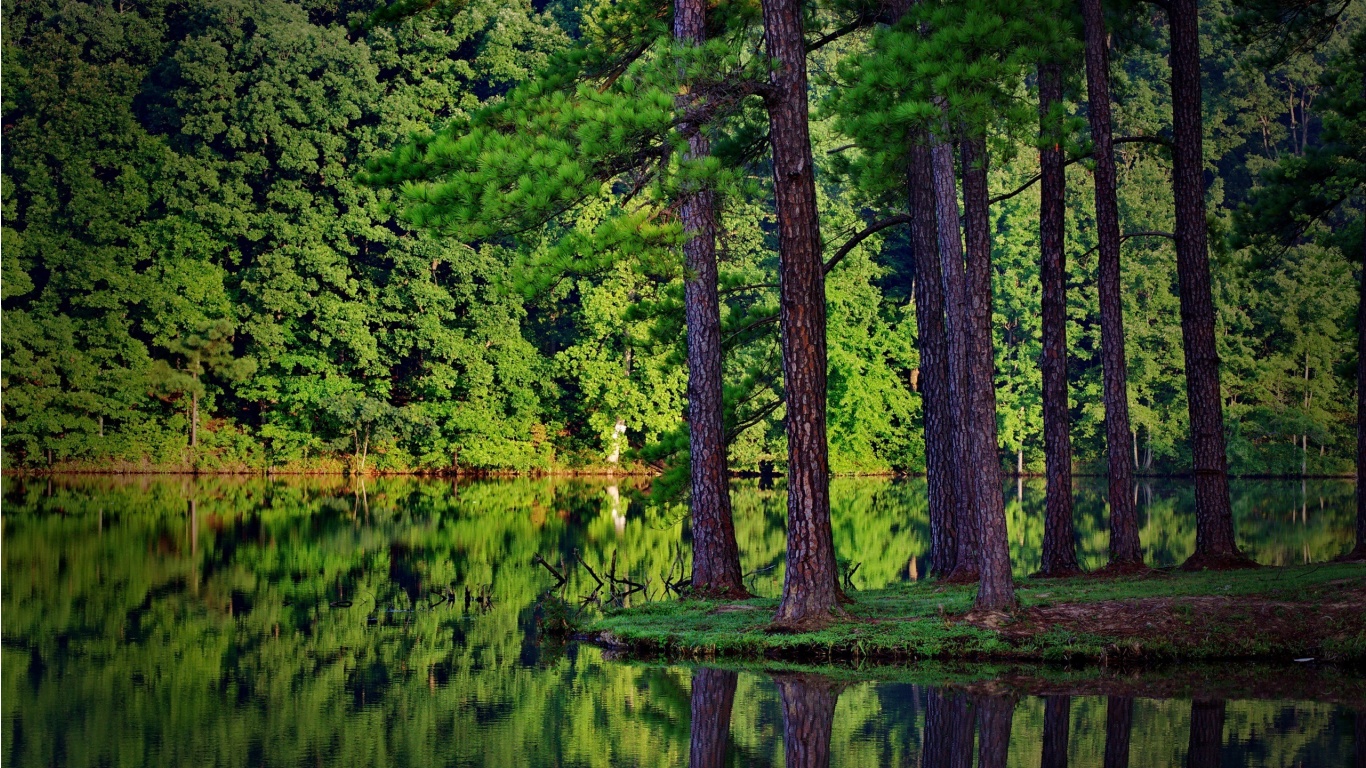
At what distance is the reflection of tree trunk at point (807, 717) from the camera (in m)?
8.41

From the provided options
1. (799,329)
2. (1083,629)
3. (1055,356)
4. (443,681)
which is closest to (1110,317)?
(1055,356)

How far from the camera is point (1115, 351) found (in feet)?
52.7

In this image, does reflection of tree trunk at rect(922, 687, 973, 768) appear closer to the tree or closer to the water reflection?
the water reflection

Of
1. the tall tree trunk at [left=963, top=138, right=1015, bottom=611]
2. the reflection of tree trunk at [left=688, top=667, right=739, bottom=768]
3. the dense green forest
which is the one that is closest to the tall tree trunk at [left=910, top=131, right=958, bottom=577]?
the tall tree trunk at [left=963, top=138, right=1015, bottom=611]

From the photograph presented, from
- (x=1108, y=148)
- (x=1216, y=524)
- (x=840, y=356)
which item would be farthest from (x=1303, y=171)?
(x=840, y=356)

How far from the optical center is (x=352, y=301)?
42375 millimetres

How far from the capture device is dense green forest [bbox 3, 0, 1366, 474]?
39969mm

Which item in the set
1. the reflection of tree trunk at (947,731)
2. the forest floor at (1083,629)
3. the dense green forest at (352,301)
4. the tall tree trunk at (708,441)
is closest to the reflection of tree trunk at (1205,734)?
the reflection of tree trunk at (947,731)

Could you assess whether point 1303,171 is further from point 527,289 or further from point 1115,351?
point 527,289

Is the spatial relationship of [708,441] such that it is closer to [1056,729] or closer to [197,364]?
[1056,729]

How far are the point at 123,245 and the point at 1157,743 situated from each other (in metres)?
38.4

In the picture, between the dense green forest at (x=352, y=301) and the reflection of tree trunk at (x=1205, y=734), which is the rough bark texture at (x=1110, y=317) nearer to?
the reflection of tree trunk at (x=1205, y=734)

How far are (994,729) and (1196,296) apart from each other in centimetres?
830

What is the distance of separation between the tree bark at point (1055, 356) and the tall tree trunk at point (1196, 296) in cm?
128
